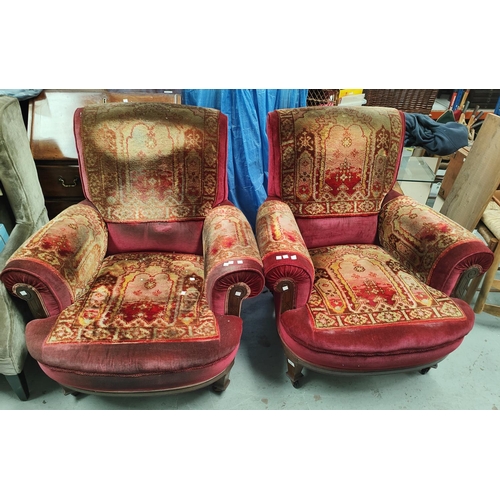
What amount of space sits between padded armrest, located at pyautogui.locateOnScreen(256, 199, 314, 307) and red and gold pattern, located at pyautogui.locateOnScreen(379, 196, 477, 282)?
50 centimetres

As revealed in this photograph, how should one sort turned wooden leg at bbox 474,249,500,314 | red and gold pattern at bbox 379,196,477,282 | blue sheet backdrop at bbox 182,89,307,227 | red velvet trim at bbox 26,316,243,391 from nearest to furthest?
red velvet trim at bbox 26,316,243,391 < red and gold pattern at bbox 379,196,477,282 < turned wooden leg at bbox 474,249,500,314 < blue sheet backdrop at bbox 182,89,307,227

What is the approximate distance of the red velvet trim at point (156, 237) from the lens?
1.56 metres

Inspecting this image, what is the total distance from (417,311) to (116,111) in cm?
141

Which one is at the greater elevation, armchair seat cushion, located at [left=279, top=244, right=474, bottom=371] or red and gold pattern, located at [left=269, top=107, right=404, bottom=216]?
red and gold pattern, located at [left=269, top=107, right=404, bottom=216]

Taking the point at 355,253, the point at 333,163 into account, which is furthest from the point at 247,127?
the point at 355,253

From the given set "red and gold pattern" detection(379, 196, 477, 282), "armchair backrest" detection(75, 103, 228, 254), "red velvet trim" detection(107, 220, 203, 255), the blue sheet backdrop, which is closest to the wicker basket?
the blue sheet backdrop

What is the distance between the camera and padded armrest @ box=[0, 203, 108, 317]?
113cm

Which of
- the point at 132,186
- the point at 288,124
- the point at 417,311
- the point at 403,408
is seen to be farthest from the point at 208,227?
the point at 403,408

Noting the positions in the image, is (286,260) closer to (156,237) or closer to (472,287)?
(156,237)

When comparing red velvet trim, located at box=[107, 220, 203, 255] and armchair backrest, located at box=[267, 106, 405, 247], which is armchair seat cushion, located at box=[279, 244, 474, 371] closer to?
armchair backrest, located at box=[267, 106, 405, 247]

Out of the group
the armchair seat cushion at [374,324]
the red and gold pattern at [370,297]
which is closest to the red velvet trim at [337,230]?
the red and gold pattern at [370,297]

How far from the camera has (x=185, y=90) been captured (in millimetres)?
1839

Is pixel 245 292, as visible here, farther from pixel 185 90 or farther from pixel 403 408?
pixel 185 90

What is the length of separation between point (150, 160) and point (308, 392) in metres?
1.18
